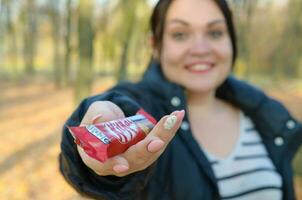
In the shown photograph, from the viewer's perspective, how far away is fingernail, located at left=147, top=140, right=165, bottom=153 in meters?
1.16

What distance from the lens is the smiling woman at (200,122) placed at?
4.89 ft

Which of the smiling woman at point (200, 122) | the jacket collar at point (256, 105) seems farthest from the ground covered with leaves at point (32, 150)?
the jacket collar at point (256, 105)

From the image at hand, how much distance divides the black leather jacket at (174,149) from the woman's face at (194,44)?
0.09m

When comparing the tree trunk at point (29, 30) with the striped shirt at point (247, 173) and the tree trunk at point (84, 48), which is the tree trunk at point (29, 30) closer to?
the tree trunk at point (84, 48)

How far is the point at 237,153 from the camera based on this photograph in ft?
6.66

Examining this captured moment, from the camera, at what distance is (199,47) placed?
6.47ft

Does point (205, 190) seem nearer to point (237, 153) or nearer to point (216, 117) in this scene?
point (237, 153)

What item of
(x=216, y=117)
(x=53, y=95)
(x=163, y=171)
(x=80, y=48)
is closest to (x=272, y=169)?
(x=216, y=117)

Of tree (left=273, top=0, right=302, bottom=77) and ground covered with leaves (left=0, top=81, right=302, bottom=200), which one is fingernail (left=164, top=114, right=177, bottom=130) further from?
tree (left=273, top=0, right=302, bottom=77)

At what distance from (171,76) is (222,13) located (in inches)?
13.9

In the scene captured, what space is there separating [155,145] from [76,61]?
19.4 feet

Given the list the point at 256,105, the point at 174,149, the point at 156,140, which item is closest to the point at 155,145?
the point at 156,140

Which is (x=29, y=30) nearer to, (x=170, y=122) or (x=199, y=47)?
(x=199, y=47)

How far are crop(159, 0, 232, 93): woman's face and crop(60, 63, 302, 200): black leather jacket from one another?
0.09m
